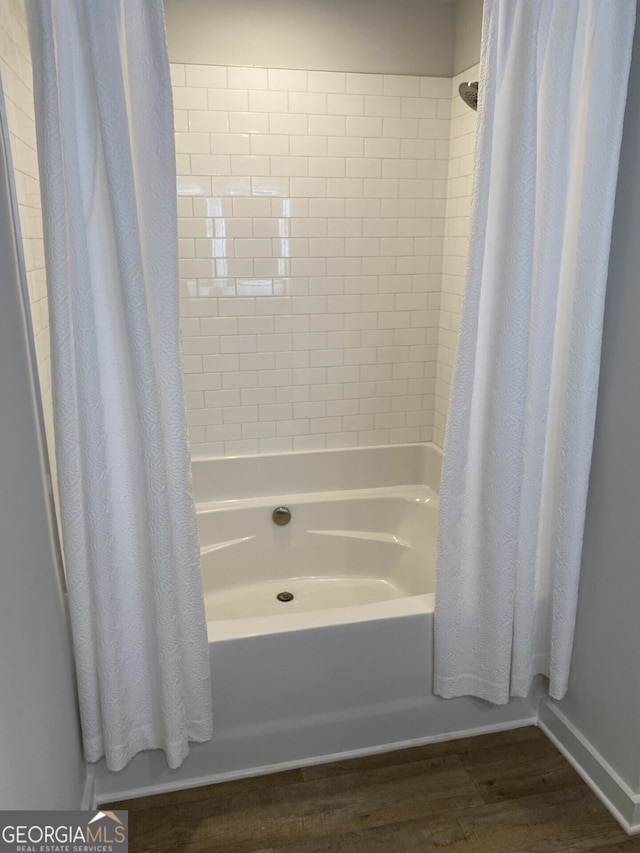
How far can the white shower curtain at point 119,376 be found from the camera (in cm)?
129

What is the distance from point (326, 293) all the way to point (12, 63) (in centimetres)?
143

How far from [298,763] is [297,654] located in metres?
0.38

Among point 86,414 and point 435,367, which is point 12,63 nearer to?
point 86,414

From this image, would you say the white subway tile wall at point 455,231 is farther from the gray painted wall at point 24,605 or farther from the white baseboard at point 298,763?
the gray painted wall at point 24,605

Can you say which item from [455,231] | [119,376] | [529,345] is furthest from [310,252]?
[119,376]

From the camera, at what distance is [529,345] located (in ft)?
5.43

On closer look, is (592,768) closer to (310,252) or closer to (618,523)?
(618,523)

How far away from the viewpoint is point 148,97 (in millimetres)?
1347

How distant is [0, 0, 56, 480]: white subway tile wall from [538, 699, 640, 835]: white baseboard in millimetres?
1667

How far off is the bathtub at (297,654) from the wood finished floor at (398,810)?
6 cm

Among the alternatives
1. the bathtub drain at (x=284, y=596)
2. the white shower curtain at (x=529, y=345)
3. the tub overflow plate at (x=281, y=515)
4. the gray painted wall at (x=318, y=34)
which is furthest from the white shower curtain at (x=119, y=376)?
the gray painted wall at (x=318, y=34)

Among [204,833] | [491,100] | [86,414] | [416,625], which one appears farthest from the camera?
[416,625]

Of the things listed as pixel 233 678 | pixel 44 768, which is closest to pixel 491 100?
pixel 233 678

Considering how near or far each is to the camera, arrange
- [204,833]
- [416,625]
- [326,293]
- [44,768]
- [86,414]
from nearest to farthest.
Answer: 1. [44,768]
2. [86,414]
3. [204,833]
4. [416,625]
5. [326,293]
